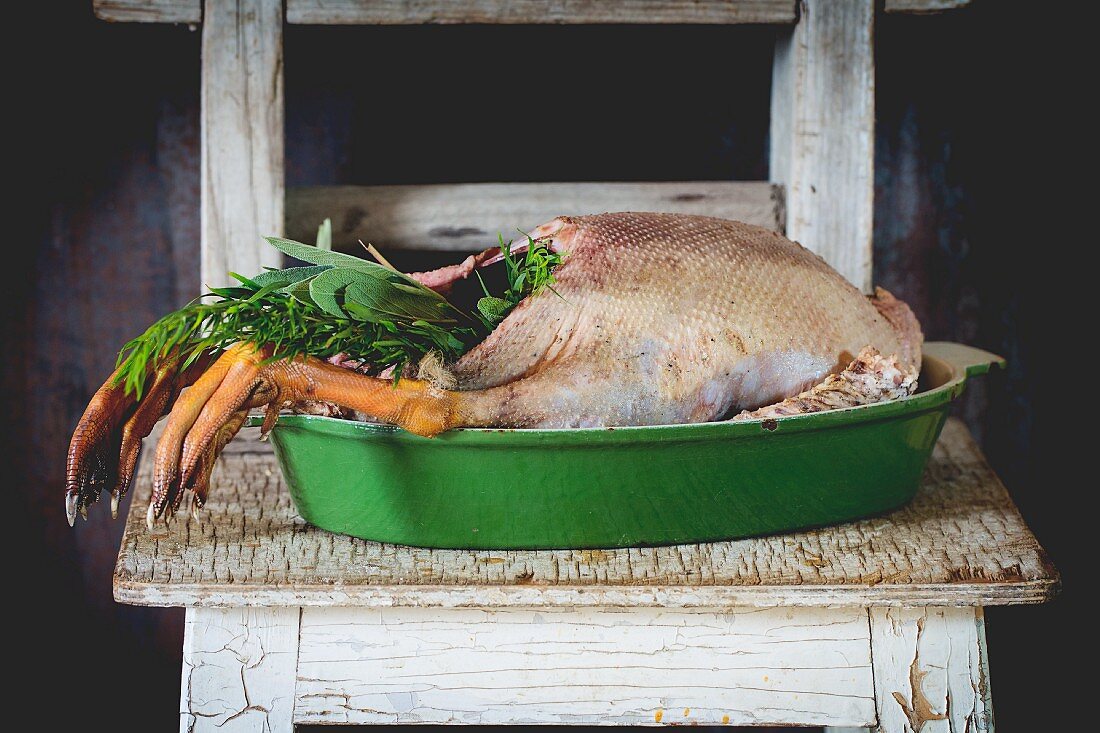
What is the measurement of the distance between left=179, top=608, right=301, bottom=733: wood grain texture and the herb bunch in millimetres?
198

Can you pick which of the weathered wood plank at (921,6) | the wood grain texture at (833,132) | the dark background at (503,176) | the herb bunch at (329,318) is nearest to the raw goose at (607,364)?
the herb bunch at (329,318)

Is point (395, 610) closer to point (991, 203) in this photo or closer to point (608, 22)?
point (608, 22)

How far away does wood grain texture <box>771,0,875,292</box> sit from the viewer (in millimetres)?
1241

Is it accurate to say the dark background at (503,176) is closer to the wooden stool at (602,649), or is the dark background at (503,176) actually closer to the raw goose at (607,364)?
the raw goose at (607,364)

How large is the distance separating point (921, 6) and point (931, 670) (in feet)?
2.42

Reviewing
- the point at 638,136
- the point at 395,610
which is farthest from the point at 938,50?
the point at 395,610

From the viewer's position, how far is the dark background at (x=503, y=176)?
57.4 inches

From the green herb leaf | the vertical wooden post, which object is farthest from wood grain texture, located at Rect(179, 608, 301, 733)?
the vertical wooden post

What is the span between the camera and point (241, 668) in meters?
0.88

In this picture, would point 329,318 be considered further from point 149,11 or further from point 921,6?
point 921,6

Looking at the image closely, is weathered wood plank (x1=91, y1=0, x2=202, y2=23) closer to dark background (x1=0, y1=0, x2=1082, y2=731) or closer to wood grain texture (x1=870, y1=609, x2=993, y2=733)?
dark background (x1=0, y1=0, x2=1082, y2=731)

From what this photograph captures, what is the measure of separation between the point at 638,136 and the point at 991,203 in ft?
1.66

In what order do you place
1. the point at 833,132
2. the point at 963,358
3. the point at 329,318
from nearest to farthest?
1. the point at 329,318
2. the point at 963,358
3. the point at 833,132

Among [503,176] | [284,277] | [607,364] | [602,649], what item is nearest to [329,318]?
[284,277]
